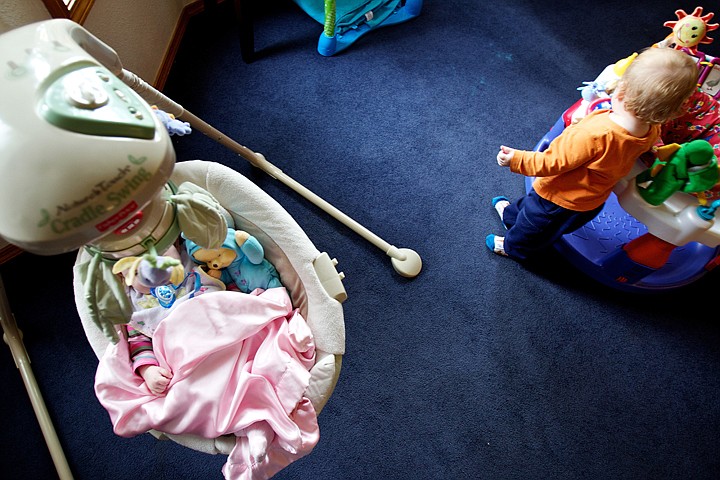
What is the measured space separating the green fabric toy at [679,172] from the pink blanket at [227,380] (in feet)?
2.71

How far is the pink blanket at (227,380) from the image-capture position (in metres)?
0.86

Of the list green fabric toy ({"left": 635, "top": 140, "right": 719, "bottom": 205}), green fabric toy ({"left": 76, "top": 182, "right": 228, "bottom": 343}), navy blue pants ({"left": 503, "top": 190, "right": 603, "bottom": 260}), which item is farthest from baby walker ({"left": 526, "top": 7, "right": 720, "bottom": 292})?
green fabric toy ({"left": 76, "top": 182, "right": 228, "bottom": 343})

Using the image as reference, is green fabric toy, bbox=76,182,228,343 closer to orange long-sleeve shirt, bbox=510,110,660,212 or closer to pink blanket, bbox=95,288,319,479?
pink blanket, bbox=95,288,319,479

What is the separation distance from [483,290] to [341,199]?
535 millimetres

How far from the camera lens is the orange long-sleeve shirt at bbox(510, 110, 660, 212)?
1.00m

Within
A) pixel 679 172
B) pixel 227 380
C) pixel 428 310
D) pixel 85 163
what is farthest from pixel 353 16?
pixel 85 163

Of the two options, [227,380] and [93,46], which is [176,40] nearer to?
[93,46]

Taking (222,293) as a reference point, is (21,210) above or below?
above

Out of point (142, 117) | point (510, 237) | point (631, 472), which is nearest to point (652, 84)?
point (510, 237)

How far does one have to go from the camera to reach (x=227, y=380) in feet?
2.97

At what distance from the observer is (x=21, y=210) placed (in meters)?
0.48

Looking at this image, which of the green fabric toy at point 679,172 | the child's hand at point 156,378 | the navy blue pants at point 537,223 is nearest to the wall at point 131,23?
the child's hand at point 156,378

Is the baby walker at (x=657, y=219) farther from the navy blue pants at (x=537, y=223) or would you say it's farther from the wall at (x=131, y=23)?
the wall at (x=131, y=23)

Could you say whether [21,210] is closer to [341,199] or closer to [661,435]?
[341,199]
